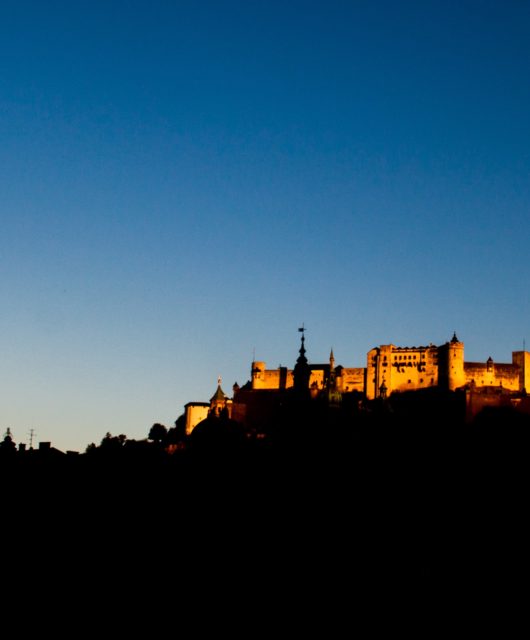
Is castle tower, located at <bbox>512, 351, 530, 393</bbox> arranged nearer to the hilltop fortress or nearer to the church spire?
the hilltop fortress

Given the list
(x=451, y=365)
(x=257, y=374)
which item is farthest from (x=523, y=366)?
(x=257, y=374)

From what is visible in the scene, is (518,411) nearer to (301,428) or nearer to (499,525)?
(499,525)

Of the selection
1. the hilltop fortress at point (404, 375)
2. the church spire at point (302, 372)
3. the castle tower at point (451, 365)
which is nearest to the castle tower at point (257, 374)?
the hilltop fortress at point (404, 375)

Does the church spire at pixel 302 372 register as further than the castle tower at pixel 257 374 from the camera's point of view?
No

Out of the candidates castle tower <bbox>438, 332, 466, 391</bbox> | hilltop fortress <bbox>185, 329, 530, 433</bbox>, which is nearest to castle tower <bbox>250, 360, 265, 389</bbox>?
hilltop fortress <bbox>185, 329, 530, 433</bbox>

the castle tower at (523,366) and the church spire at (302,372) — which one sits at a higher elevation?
the castle tower at (523,366)

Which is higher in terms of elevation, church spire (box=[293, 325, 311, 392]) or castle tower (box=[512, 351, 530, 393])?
castle tower (box=[512, 351, 530, 393])

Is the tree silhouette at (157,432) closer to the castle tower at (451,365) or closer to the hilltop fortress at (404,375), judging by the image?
the hilltop fortress at (404,375)

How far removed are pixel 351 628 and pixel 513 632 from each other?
8.49 metres

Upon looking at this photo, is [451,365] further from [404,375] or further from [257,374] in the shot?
→ [257,374]

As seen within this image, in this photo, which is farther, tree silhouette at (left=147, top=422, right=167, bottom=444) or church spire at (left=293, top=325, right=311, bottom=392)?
tree silhouette at (left=147, top=422, right=167, bottom=444)

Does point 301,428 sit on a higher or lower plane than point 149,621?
higher

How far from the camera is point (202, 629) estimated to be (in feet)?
199

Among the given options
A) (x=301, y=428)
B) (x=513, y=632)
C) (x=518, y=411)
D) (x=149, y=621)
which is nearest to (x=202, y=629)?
(x=149, y=621)
